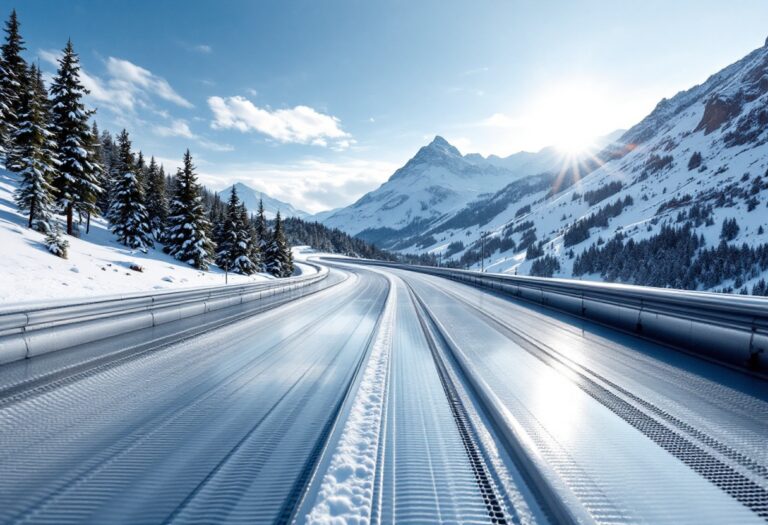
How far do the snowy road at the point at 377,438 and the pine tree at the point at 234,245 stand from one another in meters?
35.2

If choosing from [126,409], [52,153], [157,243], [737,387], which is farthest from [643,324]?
[157,243]

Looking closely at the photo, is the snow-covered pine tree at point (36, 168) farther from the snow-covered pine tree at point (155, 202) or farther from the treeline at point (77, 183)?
the snow-covered pine tree at point (155, 202)

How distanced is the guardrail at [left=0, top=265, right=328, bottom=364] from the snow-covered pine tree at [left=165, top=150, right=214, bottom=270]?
2605 centimetres

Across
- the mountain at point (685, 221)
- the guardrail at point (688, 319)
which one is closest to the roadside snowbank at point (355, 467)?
the guardrail at point (688, 319)

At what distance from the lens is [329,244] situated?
141 metres

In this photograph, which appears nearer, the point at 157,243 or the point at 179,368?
the point at 179,368

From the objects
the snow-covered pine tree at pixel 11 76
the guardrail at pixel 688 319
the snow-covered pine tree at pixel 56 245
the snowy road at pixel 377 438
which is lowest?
the snowy road at pixel 377 438

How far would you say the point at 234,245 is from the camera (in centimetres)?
3884

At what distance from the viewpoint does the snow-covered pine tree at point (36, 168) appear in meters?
24.3

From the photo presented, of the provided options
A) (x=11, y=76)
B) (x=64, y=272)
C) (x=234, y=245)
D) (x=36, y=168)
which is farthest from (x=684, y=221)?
(x=11, y=76)

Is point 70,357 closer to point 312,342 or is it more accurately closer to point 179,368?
point 179,368

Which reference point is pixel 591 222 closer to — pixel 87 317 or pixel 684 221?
pixel 684 221

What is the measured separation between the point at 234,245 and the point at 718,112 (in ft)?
844

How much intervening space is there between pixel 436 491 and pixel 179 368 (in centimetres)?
401
